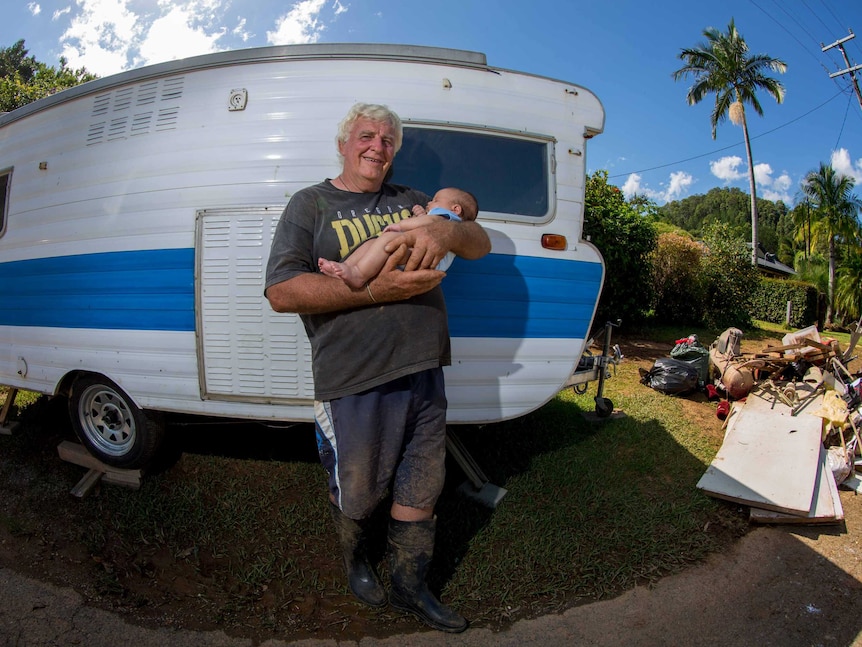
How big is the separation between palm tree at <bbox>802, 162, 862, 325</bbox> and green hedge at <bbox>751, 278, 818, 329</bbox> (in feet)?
32.2

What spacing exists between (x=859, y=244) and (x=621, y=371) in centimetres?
2572

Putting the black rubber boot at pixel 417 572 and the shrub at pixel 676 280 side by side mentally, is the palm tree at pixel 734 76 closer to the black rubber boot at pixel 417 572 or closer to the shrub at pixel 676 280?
the shrub at pixel 676 280

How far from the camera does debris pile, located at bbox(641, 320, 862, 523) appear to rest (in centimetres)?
362

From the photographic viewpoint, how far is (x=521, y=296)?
316 cm

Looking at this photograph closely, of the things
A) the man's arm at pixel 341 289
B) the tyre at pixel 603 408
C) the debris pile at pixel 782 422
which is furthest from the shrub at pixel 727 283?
the man's arm at pixel 341 289

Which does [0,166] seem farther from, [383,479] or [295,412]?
[383,479]

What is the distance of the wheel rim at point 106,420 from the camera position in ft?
11.7

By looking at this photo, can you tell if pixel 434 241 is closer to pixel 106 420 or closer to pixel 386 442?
pixel 386 442

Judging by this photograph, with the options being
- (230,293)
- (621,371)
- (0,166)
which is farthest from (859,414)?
(0,166)

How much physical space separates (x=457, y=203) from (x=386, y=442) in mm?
1105

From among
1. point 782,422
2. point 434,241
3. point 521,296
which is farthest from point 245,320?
point 782,422

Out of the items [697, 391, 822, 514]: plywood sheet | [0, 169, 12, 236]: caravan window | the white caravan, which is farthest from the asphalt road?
[0, 169, 12, 236]: caravan window

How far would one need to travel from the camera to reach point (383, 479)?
2400 millimetres

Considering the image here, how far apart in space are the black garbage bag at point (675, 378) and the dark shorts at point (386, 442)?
461 cm
